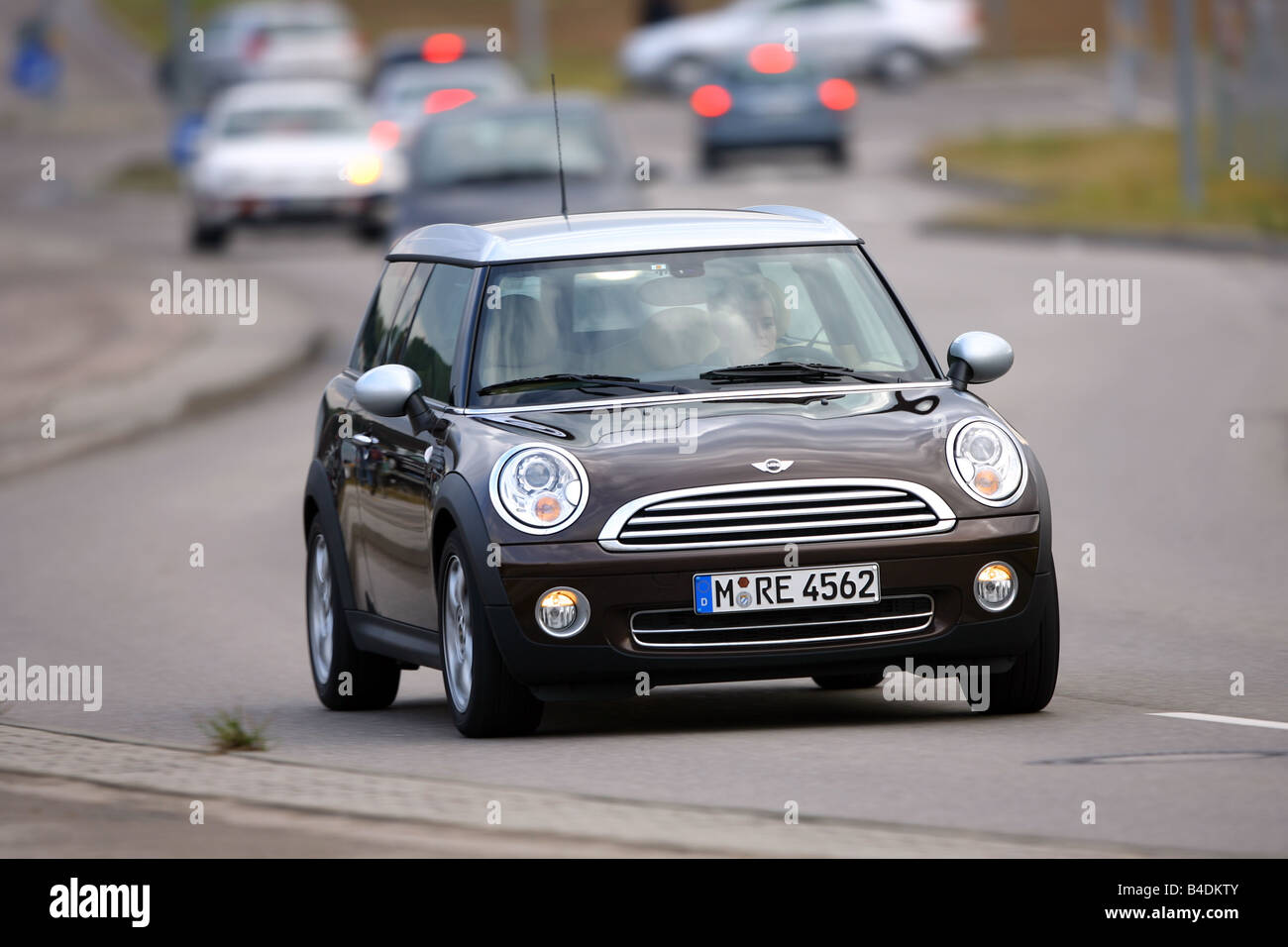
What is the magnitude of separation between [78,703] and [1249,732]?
430 cm

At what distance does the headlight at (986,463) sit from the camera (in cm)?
884

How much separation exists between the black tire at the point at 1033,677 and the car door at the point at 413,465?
1.81m

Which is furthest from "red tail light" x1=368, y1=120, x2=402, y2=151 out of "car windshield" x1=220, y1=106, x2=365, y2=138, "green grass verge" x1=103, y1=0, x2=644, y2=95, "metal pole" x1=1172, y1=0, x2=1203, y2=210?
"green grass verge" x1=103, y1=0, x2=644, y2=95

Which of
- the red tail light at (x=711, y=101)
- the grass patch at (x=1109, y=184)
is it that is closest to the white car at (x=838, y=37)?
the grass patch at (x=1109, y=184)

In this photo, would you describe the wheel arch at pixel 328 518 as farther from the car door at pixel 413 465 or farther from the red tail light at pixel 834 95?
the red tail light at pixel 834 95

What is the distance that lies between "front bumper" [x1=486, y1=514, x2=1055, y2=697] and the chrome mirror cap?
100cm

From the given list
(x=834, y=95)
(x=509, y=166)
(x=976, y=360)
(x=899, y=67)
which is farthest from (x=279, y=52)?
(x=976, y=360)

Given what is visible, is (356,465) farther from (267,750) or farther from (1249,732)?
(1249,732)

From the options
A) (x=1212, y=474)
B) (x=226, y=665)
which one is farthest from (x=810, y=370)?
(x=1212, y=474)

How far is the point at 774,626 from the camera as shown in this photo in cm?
873

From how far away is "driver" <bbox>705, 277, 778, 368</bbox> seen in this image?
31.4 feet

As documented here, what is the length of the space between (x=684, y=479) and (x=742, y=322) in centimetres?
Answer: 115

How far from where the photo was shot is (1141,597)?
40.7 ft
